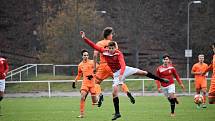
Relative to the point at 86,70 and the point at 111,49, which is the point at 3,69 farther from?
the point at 111,49

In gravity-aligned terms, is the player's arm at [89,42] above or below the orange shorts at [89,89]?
above

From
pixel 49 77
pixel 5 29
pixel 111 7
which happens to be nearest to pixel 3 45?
pixel 5 29

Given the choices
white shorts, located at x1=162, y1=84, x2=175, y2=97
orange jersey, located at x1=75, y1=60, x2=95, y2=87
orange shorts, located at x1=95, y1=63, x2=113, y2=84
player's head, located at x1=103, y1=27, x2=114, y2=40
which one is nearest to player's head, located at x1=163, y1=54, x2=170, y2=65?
white shorts, located at x1=162, y1=84, x2=175, y2=97

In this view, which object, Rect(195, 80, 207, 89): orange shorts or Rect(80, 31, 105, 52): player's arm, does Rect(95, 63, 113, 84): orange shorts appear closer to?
Rect(80, 31, 105, 52): player's arm

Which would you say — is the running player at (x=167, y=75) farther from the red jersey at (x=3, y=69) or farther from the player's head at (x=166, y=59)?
the red jersey at (x=3, y=69)

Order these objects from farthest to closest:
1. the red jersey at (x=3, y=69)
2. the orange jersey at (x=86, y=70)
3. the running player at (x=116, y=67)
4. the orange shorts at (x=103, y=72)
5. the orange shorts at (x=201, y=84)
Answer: the orange shorts at (x=201, y=84)
the red jersey at (x=3, y=69)
the orange jersey at (x=86, y=70)
the orange shorts at (x=103, y=72)
the running player at (x=116, y=67)

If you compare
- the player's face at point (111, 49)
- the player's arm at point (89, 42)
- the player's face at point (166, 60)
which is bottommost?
the player's face at point (166, 60)

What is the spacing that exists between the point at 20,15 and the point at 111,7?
11041 millimetres

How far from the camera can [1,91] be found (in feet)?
84.0

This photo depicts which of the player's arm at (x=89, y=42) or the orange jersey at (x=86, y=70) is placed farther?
the orange jersey at (x=86, y=70)

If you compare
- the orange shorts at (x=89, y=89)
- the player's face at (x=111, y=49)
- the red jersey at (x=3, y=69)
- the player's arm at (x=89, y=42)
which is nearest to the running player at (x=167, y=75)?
the orange shorts at (x=89, y=89)

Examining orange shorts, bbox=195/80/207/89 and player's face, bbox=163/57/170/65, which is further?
orange shorts, bbox=195/80/207/89

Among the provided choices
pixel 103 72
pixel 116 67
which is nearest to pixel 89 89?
pixel 103 72

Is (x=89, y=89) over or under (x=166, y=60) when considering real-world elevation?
under
